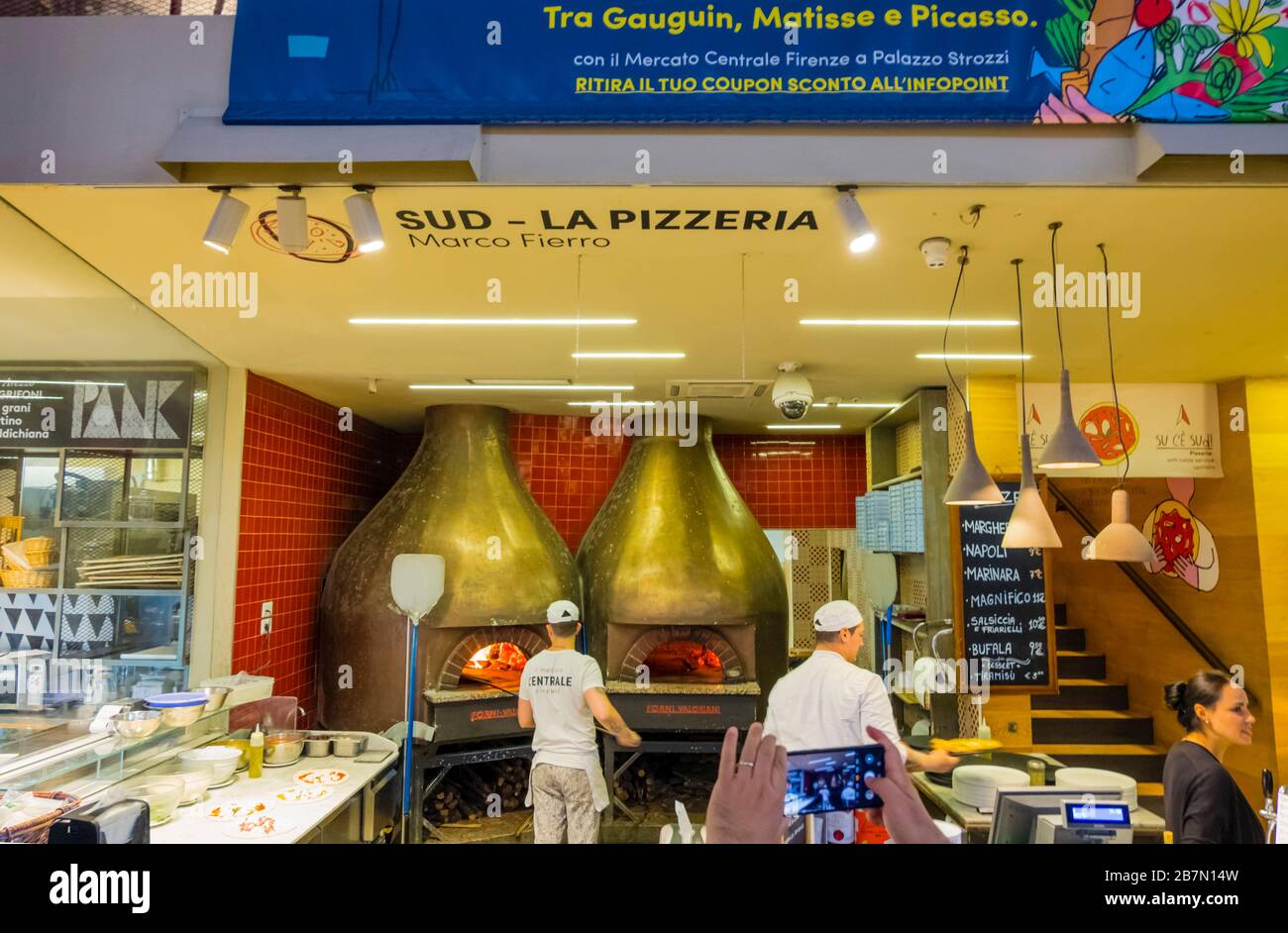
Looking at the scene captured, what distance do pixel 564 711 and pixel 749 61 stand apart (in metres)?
2.96

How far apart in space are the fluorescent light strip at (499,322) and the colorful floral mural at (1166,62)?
2.09 meters

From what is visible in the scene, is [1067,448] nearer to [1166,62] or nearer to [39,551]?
[1166,62]

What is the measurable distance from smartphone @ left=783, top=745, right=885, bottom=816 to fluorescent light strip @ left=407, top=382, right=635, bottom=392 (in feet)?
13.4

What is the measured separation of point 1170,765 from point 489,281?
10.5 ft

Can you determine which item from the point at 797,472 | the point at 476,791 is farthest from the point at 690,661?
the point at 797,472

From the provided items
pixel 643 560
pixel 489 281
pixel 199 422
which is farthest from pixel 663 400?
pixel 199 422

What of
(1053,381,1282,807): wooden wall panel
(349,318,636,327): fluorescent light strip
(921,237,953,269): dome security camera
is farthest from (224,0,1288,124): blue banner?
(1053,381,1282,807): wooden wall panel

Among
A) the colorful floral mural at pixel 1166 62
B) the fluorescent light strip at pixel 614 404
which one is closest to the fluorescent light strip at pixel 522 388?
the fluorescent light strip at pixel 614 404

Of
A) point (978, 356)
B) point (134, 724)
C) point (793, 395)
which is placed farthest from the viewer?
point (978, 356)

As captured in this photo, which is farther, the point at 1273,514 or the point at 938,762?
the point at 1273,514

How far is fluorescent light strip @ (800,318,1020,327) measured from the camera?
383 cm

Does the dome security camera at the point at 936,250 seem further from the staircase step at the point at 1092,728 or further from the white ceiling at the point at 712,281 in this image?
the staircase step at the point at 1092,728

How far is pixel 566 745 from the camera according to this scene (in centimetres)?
373
